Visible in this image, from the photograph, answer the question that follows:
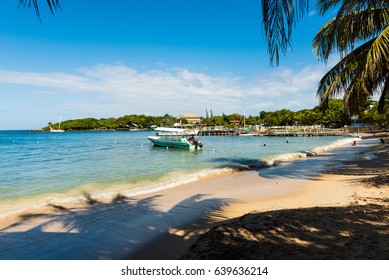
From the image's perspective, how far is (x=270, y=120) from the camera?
11019 cm

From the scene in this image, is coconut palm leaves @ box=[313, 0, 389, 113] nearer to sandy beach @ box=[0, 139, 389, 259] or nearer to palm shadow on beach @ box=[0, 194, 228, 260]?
sandy beach @ box=[0, 139, 389, 259]

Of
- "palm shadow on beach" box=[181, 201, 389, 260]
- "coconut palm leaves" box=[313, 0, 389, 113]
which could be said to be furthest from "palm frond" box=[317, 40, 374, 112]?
"palm shadow on beach" box=[181, 201, 389, 260]

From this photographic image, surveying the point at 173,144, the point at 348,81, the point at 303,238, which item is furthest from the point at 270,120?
the point at 303,238

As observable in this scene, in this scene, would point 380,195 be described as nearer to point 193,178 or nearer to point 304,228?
point 304,228

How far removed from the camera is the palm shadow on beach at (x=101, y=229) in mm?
5031

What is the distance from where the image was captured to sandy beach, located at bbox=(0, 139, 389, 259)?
383cm

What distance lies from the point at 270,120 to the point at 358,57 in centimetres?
10499

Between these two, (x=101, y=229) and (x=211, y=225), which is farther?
(x=101, y=229)

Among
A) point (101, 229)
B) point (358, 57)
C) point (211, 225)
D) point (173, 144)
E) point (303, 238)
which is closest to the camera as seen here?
point (303, 238)

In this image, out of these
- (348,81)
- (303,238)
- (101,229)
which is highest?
(348,81)

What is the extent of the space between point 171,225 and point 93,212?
2.98 m

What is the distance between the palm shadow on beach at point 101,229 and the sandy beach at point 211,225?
0.07 feet

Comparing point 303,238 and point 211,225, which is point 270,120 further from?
point 303,238

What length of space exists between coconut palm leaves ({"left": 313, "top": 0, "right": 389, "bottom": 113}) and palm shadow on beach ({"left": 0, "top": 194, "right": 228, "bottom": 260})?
596cm
